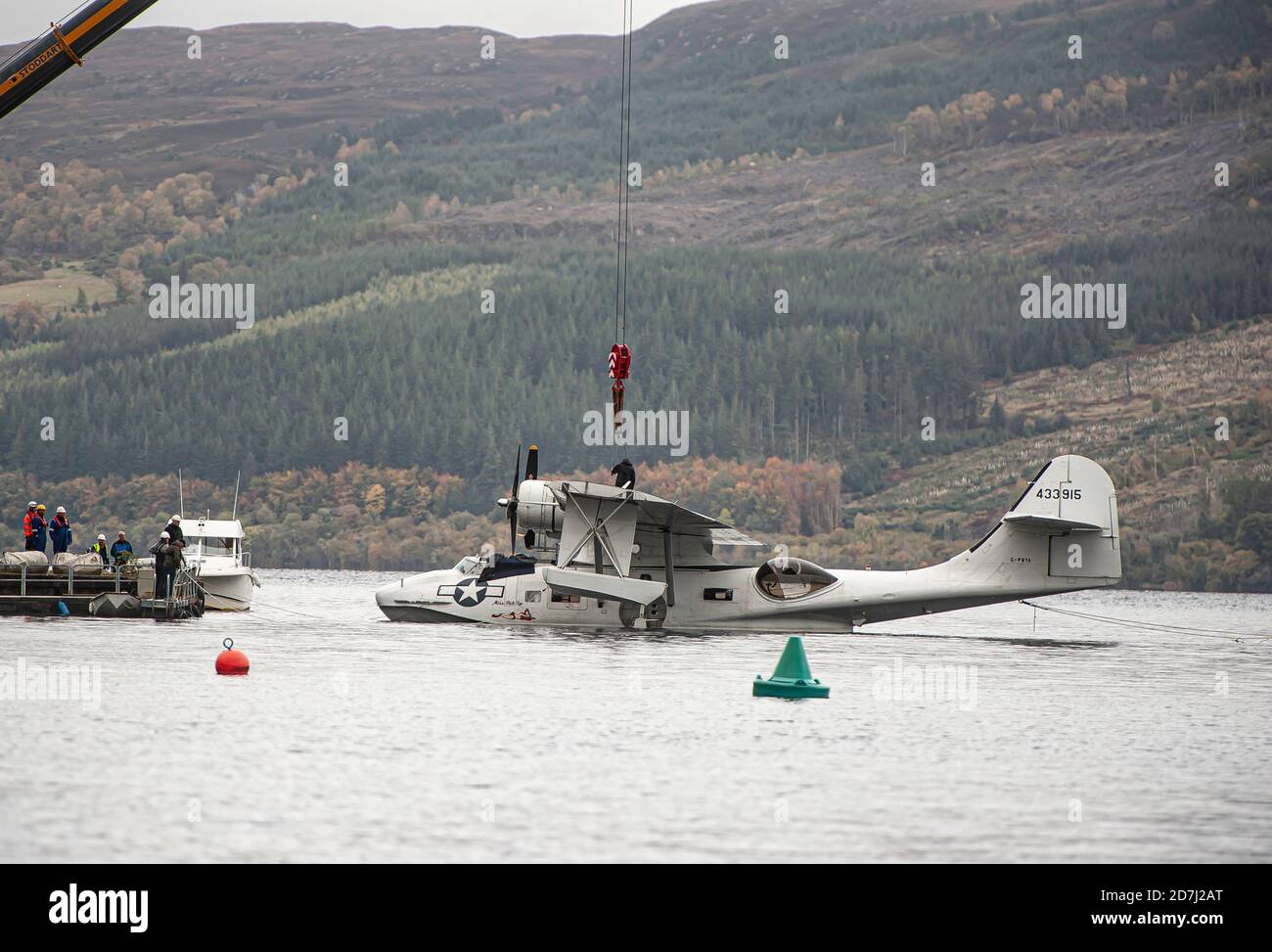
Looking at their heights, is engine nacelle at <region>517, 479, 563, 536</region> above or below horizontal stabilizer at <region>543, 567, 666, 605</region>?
above

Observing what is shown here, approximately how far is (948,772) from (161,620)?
2754 cm

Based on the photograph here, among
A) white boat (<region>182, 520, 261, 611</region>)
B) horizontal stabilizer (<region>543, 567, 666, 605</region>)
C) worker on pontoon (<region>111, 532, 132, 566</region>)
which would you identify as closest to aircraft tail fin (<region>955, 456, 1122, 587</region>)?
horizontal stabilizer (<region>543, 567, 666, 605</region>)

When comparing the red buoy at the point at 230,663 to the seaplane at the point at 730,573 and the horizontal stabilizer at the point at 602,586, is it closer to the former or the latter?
the horizontal stabilizer at the point at 602,586

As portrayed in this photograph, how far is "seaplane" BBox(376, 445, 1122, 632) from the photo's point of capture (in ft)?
121

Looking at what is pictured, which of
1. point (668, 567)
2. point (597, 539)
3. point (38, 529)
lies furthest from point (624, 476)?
point (38, 529)

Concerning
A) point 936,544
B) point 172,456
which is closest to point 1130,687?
point 936,544

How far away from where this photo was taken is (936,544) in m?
184

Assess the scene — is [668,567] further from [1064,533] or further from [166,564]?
[166,564]

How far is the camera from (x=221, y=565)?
45906 mm

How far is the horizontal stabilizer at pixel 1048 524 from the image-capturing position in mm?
36562

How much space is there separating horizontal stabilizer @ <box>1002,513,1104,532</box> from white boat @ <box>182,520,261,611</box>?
2222cm

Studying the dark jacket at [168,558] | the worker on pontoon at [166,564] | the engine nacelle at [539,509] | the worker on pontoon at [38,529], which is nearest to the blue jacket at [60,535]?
the worker on pontoon at [38,529]

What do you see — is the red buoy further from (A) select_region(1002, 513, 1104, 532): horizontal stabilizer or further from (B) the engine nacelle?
(A) select_region(1002, 513, 1104, 532): horizontal stabilizer
